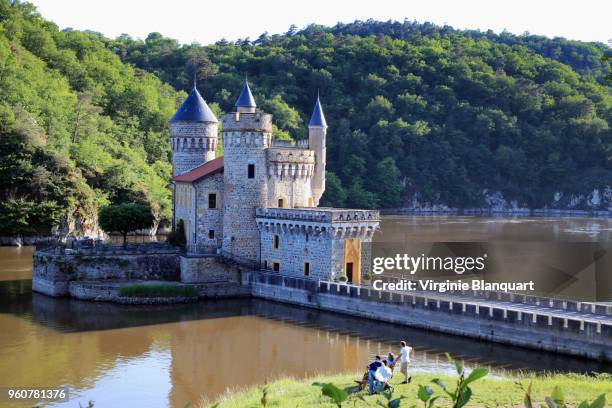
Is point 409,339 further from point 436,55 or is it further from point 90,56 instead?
point 436,55

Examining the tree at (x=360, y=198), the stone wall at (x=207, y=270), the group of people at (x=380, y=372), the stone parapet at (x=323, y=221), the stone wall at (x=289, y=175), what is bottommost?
the group of people at (x=380, y=372)

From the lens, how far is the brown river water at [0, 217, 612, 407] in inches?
1033

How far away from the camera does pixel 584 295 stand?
41.6 metres

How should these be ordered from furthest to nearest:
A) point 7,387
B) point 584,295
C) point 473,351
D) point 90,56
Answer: point 90,56 → point 584,295 → point 473,351 → point 7,387

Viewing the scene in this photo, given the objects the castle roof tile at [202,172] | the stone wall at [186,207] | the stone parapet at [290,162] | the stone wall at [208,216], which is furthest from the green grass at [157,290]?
the stone parapet at [290,162]

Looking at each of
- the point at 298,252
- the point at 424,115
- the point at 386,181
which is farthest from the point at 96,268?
the point at 424,115

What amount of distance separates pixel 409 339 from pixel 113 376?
1133 centimetres

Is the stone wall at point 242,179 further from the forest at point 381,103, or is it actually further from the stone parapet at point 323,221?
the forest at point 381,103

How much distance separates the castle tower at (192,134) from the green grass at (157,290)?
9044 mm

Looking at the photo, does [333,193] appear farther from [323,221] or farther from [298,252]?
[323,221]

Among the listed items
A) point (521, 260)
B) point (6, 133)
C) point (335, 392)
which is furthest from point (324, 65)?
point (335, 392)

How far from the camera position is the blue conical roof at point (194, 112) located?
46.3 metres

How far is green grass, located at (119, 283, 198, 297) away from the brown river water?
2.78 ft

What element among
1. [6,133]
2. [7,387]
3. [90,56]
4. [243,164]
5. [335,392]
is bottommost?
[7,387]
